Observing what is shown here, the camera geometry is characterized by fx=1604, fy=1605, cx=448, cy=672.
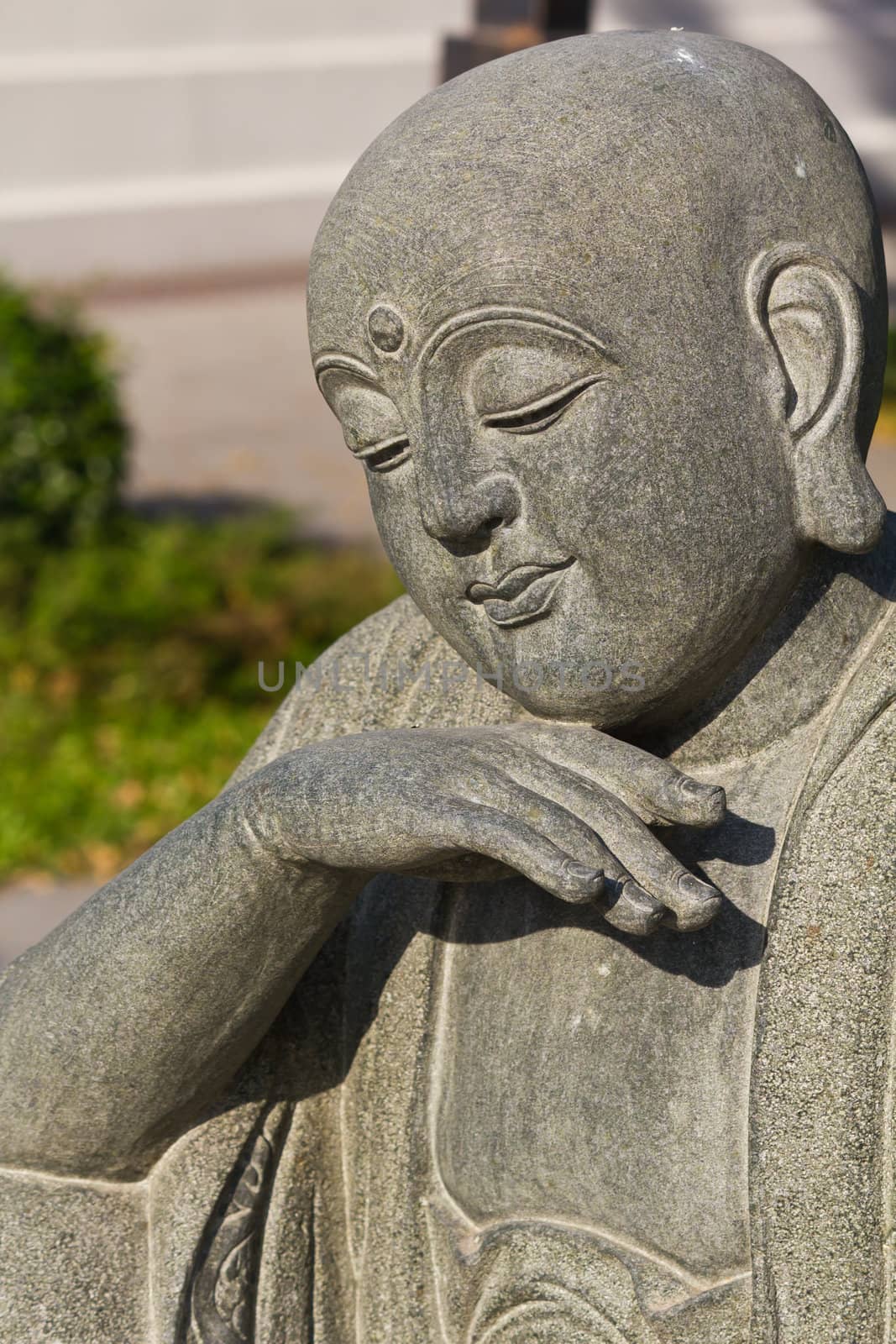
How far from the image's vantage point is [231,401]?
10250 millimetres

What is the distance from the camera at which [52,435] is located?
7.39 m

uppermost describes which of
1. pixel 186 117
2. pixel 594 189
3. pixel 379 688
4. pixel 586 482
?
pixel 594 189

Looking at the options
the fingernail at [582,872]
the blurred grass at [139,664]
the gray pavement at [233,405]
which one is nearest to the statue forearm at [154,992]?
the fingernail at [582,872]

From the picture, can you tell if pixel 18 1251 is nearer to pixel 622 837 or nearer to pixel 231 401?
pixel 622 837

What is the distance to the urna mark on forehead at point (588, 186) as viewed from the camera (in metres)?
1.45

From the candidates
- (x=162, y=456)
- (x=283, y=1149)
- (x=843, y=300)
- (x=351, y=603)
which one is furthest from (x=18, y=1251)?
(x=162, y=456)

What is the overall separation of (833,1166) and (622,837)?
1.23ft

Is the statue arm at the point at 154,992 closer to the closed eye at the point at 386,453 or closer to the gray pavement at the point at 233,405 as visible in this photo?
the closed eye at the point at 386,453

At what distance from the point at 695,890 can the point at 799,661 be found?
0.34 m

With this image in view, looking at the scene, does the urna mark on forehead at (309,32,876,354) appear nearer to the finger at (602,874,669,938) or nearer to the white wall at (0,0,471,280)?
the finger at (602,874,669,938)

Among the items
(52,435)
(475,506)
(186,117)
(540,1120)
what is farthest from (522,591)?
(186,117)

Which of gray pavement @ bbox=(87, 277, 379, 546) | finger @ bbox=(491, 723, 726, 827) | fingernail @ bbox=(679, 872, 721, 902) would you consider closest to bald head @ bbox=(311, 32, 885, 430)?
finger @ bbox=(491, 723, 726, 827)

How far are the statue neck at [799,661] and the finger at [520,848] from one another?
1.10 feet

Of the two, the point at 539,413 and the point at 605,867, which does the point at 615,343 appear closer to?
the point at 539,413
